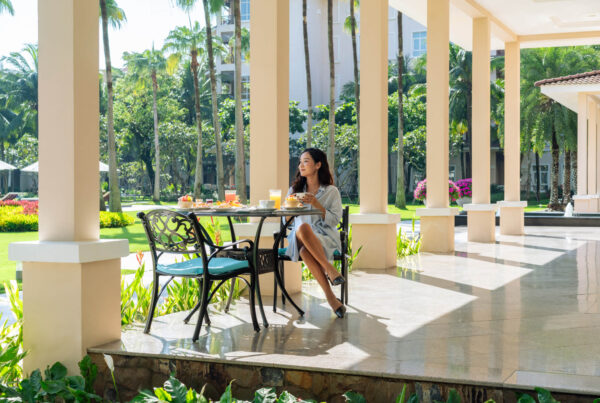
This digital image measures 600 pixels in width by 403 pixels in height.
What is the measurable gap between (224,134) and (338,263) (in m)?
32.2

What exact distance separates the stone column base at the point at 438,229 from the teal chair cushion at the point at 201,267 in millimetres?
5814

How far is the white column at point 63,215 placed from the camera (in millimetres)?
3867

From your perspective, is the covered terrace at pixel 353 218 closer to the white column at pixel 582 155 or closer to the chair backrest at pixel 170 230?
the chair backrest at pixel 170 230

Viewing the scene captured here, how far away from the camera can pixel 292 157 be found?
126 feet

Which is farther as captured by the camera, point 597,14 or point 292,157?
point 292,157

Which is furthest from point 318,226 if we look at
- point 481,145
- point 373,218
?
point 481,145

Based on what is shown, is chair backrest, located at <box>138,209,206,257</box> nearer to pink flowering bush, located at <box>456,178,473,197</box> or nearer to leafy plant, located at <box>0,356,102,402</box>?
leafy plant, located at <box>0,356,102,402</box>

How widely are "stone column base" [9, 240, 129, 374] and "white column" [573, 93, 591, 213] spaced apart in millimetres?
17704

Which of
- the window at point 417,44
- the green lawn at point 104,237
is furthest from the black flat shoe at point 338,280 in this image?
the window at point 417,44

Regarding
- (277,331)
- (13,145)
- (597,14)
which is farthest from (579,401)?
(13,145)

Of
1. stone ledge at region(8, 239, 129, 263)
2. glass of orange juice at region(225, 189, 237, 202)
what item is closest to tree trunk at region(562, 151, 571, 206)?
glass of orange juice at region(225, 189, 237, 202)

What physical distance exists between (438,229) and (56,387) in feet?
23.9

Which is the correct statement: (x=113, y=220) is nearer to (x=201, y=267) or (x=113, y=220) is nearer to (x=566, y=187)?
(x=201, y=267)

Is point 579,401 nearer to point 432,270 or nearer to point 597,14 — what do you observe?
point 432,270
